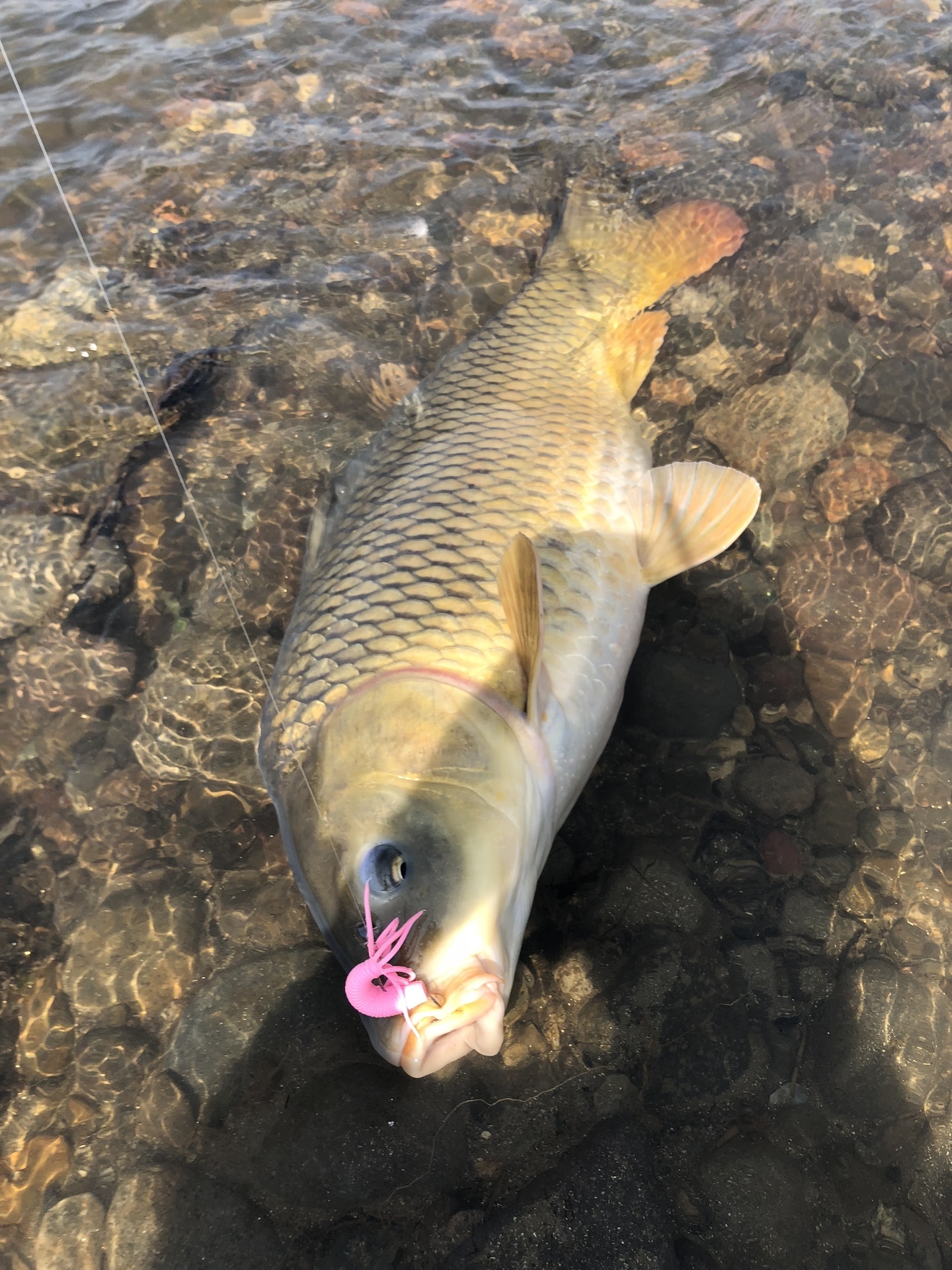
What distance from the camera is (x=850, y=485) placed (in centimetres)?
324

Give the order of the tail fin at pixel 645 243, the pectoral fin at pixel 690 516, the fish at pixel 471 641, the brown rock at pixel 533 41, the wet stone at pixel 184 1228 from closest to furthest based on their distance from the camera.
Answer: the fish at pixel 471 641 → the wet stone at pixel 184 1228 → the pectoral fin at pixel 690 516 → the tail fin at pixel 645 243 → the brown rock at pixel 533 41

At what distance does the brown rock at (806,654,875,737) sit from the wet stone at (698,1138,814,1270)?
60.1 inches

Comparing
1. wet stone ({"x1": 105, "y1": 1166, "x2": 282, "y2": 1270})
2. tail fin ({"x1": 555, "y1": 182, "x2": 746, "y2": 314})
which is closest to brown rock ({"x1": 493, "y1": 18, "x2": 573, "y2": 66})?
tail fin ({"x1": 555, "y1": 182, "x2": 746, "y2": 314})

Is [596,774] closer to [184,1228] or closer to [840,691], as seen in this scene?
[840,691]

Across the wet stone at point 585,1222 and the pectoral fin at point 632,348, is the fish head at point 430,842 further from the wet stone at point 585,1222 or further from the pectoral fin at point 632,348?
the pectoral fin at point 632,348

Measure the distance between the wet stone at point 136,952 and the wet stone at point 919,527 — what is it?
11.1ft

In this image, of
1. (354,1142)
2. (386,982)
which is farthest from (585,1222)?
(386,982)

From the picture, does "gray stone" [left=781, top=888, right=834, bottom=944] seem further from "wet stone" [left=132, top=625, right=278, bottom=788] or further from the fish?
"wet stone" [left=132, top=625, right=278, bottom=788]

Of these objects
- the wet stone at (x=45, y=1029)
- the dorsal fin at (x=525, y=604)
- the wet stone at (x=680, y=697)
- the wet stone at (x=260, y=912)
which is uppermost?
the dorsal fin at (x=525, y=604)

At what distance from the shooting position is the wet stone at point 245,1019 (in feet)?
7.47

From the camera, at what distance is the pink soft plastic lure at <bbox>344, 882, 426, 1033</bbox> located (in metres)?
1.57

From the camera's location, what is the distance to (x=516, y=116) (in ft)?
17.0

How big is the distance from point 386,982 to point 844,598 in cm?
255

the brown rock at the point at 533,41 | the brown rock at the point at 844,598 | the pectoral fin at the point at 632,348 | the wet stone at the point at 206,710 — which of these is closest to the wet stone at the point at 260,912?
the wet stone at the point at 206,710
